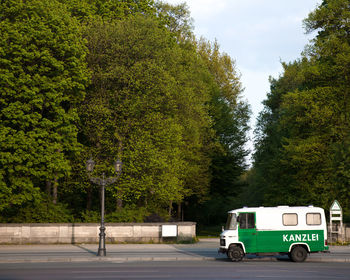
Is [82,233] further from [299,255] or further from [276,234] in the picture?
[299,255]

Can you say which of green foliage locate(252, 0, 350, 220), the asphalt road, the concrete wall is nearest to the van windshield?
the asphalt road

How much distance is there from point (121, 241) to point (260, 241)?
492 inches

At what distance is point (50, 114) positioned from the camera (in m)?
35.2

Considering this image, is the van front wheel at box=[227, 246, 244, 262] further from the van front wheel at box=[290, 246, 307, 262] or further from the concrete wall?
the concrete wall

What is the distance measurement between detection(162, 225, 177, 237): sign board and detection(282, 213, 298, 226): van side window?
1104 cm

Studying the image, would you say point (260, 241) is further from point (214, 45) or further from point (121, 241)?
point (214, 45)

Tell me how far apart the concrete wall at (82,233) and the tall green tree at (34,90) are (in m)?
1.85

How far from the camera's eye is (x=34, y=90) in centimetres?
3198

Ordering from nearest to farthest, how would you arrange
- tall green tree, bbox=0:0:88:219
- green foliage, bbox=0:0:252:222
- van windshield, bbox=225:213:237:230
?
van windshield, bbox=225:213:237:230, tall green tree, bbox=0:0:88:219, green foliage, bbox=0:0:252:222

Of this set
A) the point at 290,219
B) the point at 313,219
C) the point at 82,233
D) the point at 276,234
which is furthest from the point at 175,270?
the point at 82,233

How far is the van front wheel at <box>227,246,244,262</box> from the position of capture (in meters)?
22.6

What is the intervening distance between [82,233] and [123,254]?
25.3ft

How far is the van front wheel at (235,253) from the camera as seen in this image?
2256cm

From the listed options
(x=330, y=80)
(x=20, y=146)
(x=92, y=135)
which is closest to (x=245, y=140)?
(x=330, y=80)
